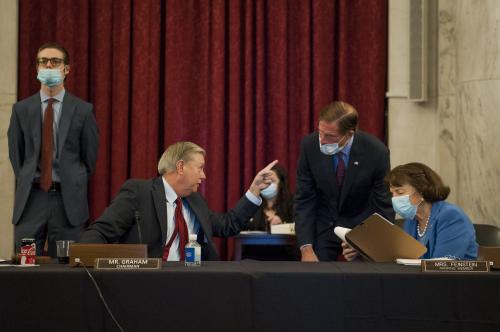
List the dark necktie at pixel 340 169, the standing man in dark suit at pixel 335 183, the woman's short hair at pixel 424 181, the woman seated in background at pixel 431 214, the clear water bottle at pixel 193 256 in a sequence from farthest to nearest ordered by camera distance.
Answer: the dark necktie at pixel 340 169, the standing man in dark suit at pixel 335 183, the woman's short hair at pixel 424 181, the woman seated in background at pixel 431 214, the clear water bottle at pixel 193 256

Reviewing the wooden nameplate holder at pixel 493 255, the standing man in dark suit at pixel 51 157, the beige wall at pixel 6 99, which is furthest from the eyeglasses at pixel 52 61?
the wooden nameplate holder at pixel 493 255

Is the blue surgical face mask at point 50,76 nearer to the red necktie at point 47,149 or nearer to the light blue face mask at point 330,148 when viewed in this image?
the red necktie at point 47,149

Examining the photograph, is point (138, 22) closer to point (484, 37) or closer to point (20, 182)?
point (20, 182)

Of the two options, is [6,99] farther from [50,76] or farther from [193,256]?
[193,256]

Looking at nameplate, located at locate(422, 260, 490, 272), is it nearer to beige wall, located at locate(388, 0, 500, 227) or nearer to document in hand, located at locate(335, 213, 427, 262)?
document in hand, located at locate(335, 213, 427, 262)

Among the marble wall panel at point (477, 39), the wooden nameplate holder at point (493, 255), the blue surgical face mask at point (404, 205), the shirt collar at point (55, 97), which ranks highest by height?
the marble wall panel at point (477, 39)

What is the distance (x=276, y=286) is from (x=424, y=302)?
0.54 m

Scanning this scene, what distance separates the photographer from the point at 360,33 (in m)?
6.96

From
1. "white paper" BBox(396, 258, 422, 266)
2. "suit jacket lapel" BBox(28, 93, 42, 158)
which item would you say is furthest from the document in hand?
"suit jacket lapel" BBox(28, 93, 42, 158)

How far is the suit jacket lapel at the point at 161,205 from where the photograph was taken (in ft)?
13.0

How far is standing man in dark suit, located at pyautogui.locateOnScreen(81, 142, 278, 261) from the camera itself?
3.91 m

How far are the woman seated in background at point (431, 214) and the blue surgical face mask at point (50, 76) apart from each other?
220cm

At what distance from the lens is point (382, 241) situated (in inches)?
137

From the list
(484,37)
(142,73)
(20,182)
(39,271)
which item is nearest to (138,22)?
(142,73)
